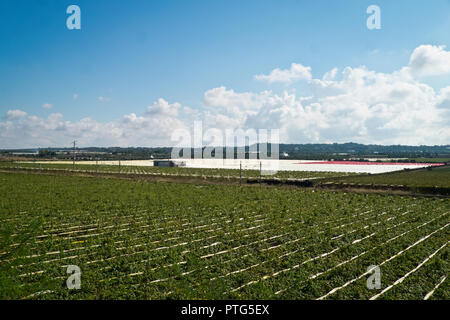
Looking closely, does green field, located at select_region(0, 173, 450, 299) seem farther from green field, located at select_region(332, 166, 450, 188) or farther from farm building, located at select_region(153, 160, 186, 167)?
farm building, located at select_region(153, 160, 186, 167)

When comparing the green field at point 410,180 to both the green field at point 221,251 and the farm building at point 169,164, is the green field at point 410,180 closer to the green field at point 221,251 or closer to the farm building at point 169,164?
the green field at point 221,251

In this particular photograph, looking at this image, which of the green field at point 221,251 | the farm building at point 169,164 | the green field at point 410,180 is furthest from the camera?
the farm building at point 169,164

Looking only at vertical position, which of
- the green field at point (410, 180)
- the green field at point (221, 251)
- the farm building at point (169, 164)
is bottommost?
the green field at point (221, 251)

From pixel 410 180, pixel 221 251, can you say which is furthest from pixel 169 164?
pixel 221 251

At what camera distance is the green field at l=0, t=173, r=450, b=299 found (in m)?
9.88

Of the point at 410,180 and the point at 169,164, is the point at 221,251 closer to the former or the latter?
the point at 410,180

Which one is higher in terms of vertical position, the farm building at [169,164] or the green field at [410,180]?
the farm building at [169,164]

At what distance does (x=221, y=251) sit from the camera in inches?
541

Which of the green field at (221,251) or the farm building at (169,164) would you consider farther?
the farm building at (169,164)

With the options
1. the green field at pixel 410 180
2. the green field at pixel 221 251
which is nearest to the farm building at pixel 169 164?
the green field at pixel 410 180

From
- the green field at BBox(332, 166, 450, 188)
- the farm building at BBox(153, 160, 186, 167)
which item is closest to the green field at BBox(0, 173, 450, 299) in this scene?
the green field at BBox(332, 166, 450, 188)

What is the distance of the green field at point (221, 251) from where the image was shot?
988 centimetres
